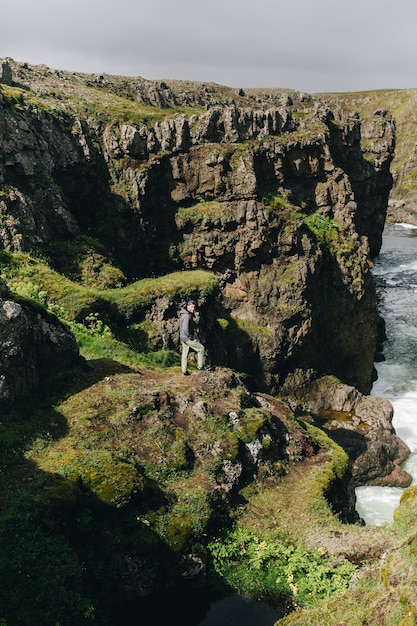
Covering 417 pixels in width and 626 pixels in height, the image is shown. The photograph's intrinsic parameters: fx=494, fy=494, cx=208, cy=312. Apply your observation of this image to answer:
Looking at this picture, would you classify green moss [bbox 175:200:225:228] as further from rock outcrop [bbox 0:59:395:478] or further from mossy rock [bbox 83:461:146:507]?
mossy rock [bbox 83:461:146:507]

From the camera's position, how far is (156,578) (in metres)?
11.9

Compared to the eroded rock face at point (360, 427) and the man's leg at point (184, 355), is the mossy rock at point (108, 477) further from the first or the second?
the eroded rock face at point (360, 427)

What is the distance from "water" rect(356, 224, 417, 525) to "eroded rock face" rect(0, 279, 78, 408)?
1599 centimetres

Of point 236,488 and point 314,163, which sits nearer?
point 236,488

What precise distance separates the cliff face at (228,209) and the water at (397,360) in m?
3.30

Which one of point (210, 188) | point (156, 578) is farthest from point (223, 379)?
point (210, 188)

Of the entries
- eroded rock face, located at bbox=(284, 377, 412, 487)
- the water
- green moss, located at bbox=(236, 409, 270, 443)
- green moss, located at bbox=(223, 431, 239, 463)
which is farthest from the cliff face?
green moss, located at bbox=(223, 431, 239, 463)

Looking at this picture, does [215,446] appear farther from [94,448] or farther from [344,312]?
[344,312]

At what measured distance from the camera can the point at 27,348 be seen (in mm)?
15531

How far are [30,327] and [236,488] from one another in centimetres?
814

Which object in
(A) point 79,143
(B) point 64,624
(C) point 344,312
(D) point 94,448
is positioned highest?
(A) point 79,143

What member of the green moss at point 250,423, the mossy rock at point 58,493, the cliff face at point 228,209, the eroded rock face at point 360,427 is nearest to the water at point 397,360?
the eroded rock face at point 360,427

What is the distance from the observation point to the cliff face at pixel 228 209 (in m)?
32.7

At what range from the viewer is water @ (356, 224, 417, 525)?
26.4 metres
